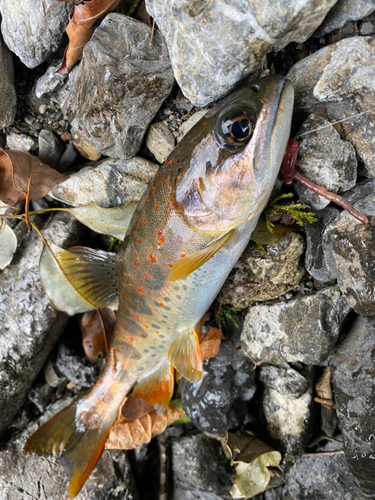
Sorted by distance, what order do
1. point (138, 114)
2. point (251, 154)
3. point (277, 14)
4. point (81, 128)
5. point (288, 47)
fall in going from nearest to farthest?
point (277, 14) < point (251, 154) < point (288, 47) < point (138, 114) < point (81, 128)

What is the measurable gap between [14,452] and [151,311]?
4.63 ft

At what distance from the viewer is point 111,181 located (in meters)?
2.21

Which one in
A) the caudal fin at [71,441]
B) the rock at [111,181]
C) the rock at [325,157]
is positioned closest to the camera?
the rock at [325,157]

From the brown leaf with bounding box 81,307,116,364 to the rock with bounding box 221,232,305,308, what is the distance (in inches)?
34.9

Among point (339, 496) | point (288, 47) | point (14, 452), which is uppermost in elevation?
point (288, 47)

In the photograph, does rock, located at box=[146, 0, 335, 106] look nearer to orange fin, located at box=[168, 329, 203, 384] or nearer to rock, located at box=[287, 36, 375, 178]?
rock, located at box=[287, 36, 375, 178]

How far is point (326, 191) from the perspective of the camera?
5.56 ft

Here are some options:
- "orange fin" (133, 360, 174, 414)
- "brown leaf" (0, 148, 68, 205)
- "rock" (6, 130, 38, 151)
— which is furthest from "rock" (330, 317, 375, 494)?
"rock" (6, 130, 38, 151)

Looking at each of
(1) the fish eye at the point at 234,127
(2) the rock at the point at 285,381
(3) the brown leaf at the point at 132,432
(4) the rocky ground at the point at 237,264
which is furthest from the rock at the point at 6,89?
(2) the rock at the point at 285,381

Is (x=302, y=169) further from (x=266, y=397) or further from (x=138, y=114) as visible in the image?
(x=266, y=397)

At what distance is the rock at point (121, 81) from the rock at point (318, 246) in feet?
3.52

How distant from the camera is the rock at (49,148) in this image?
2297 millimetres

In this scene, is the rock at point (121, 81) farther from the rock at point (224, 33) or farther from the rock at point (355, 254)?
the rock at point (355, 254)

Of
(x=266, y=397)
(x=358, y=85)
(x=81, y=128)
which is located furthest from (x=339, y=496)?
(x=81, y=128)
